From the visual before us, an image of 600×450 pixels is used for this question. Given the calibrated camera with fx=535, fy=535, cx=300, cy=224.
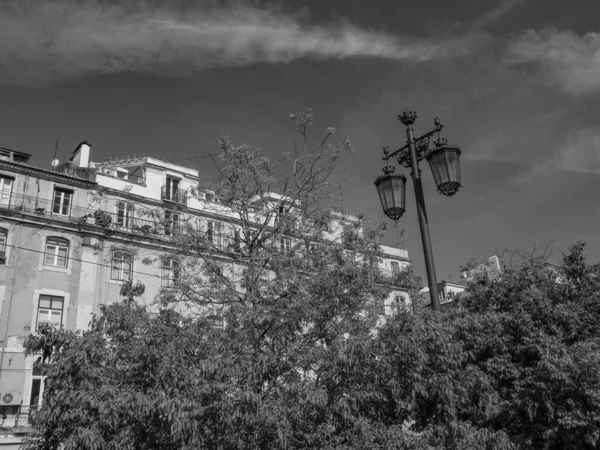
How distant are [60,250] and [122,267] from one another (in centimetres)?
300

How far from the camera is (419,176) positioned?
30.1 feet

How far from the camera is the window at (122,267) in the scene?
87.0ft

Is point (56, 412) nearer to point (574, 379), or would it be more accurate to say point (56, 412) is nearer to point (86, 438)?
point (86, 438)

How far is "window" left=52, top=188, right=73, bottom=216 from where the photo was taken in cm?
2624

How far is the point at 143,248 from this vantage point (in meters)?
27.8

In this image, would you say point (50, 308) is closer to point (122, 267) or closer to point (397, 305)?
point (122, 267)

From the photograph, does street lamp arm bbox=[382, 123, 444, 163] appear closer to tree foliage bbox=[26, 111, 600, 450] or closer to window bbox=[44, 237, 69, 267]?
tree foliage bbox=[26, 111, 600, 450]

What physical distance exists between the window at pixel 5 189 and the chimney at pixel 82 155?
4950mm

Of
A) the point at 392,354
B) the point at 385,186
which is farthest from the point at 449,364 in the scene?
the point at 385,186

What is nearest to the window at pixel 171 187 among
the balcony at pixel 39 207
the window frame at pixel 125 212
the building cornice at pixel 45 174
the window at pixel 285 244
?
the window frame at pixel 125 212

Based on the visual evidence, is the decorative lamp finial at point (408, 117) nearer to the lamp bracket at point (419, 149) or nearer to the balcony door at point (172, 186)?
the lamp bracket at point (419, 149)

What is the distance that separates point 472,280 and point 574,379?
5757 mm

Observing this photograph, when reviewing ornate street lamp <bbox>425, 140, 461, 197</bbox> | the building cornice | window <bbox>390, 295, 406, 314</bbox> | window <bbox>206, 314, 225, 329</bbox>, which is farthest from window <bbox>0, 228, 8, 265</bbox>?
ornate street lamp <bbox>425, 140, 461, 197</bbox>

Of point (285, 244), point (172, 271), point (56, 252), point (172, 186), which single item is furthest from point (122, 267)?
point (285, 244)
